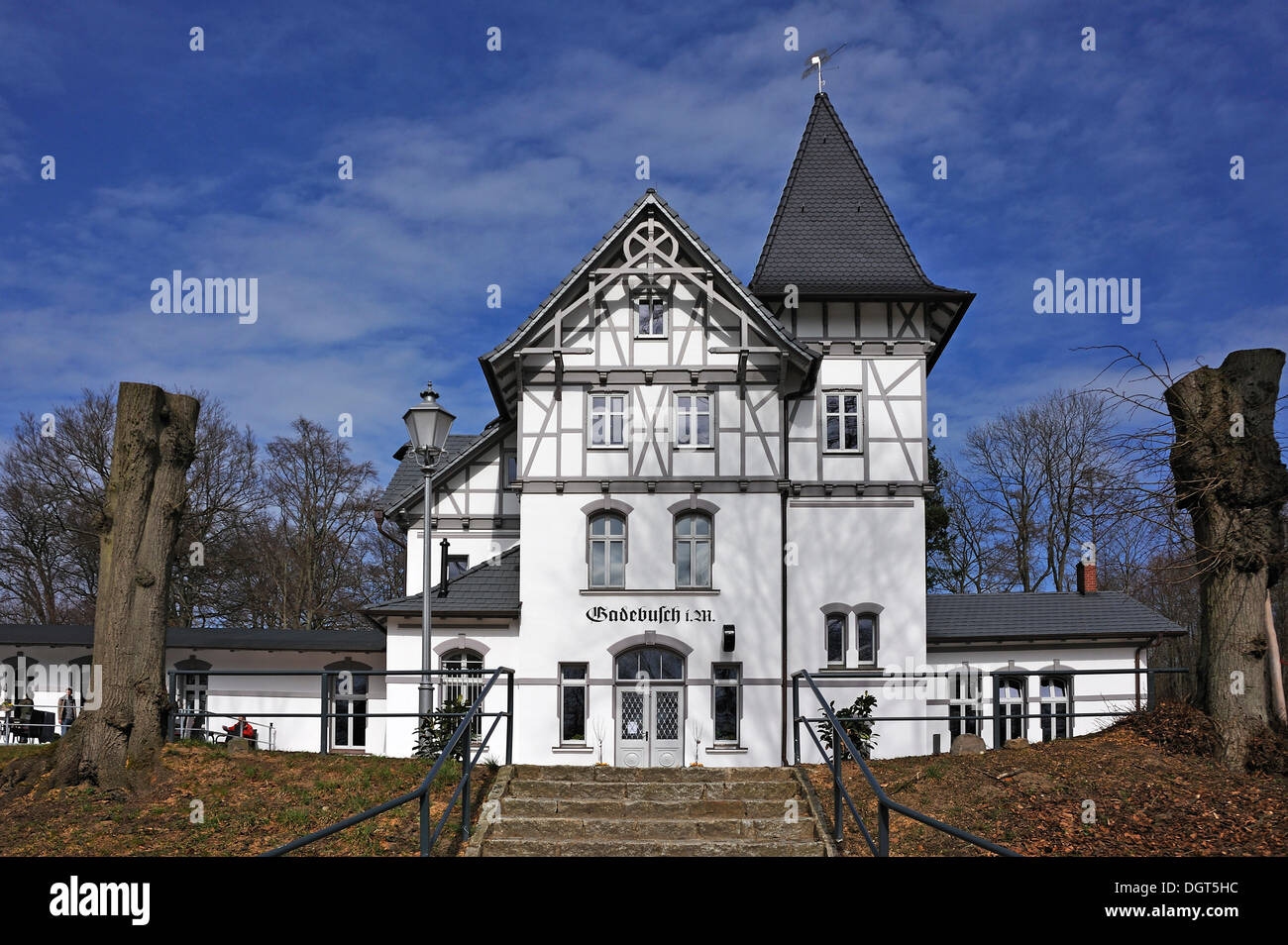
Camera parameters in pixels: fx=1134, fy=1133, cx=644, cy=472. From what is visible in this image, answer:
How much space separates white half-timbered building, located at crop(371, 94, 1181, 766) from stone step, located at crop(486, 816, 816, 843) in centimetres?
1010

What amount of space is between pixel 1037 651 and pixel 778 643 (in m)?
7.10

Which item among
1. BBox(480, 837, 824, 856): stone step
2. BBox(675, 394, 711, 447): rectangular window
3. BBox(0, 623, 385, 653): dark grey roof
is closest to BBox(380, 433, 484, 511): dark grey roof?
BBox(0, 623, 385, 653): dark grey roof

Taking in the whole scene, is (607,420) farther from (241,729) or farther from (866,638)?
(241,729)

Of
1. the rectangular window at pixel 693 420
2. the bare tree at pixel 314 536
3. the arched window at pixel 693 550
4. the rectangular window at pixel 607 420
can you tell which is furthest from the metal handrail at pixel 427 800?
the bare tree at pixel 314 536

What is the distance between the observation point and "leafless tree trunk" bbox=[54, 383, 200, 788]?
36.8 ft

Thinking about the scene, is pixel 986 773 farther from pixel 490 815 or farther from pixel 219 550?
pixel 219 550

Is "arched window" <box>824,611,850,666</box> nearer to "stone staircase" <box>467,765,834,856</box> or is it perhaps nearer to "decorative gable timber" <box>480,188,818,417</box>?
"decorative gable timber" <box>480,188,818,417</box>

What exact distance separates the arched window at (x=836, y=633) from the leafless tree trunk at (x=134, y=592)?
42.4 ft

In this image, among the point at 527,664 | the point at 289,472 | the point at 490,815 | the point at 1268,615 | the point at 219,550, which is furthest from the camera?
the point at 289,472

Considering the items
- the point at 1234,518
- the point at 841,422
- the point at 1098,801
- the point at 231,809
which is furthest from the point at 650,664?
the point at 1234,518

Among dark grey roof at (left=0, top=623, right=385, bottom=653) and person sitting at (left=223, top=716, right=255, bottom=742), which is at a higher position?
dark grey roof at (left=0, top=623, right=385, bottom=653)

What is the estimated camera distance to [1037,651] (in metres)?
24.5

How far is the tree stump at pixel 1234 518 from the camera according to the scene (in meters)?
11.1
